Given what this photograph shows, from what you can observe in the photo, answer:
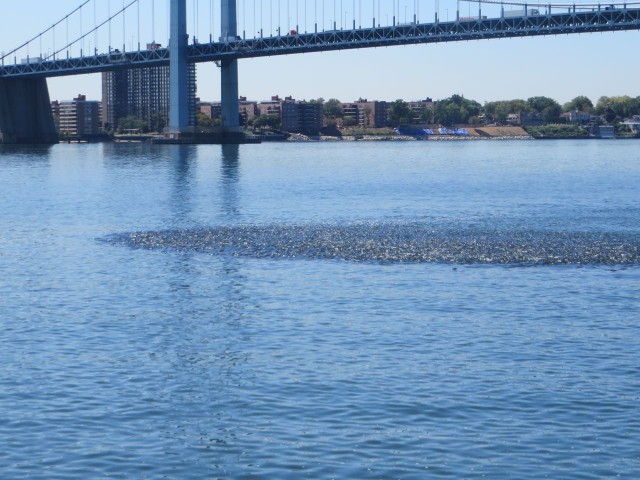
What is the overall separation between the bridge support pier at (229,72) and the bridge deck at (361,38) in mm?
2129

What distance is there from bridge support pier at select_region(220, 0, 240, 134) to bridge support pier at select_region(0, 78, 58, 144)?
22.7 m

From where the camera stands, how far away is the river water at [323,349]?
1093cm

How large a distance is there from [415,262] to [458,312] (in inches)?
224

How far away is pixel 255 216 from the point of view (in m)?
36.0

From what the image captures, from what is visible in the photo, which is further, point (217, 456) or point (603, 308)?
point (603, 308)

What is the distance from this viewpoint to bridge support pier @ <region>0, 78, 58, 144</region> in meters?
121

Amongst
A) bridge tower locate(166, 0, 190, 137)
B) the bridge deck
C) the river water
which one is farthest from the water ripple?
bridge tower locate(166, 0, 190, 137)

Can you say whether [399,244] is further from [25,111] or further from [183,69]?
[25,111]

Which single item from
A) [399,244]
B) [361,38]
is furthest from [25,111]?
[399,244]

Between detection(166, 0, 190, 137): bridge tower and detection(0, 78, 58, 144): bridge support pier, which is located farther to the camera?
detection(0, 78, 58, 144): bridge support pier

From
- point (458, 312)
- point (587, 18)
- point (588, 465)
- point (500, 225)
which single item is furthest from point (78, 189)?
point (587, 18)

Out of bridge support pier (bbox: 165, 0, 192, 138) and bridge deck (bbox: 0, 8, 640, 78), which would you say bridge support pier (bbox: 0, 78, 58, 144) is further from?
bridge support pier (bbox: 165, 0, 192, 138)

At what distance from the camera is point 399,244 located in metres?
26.1

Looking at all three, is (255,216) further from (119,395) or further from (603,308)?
(119,395)
